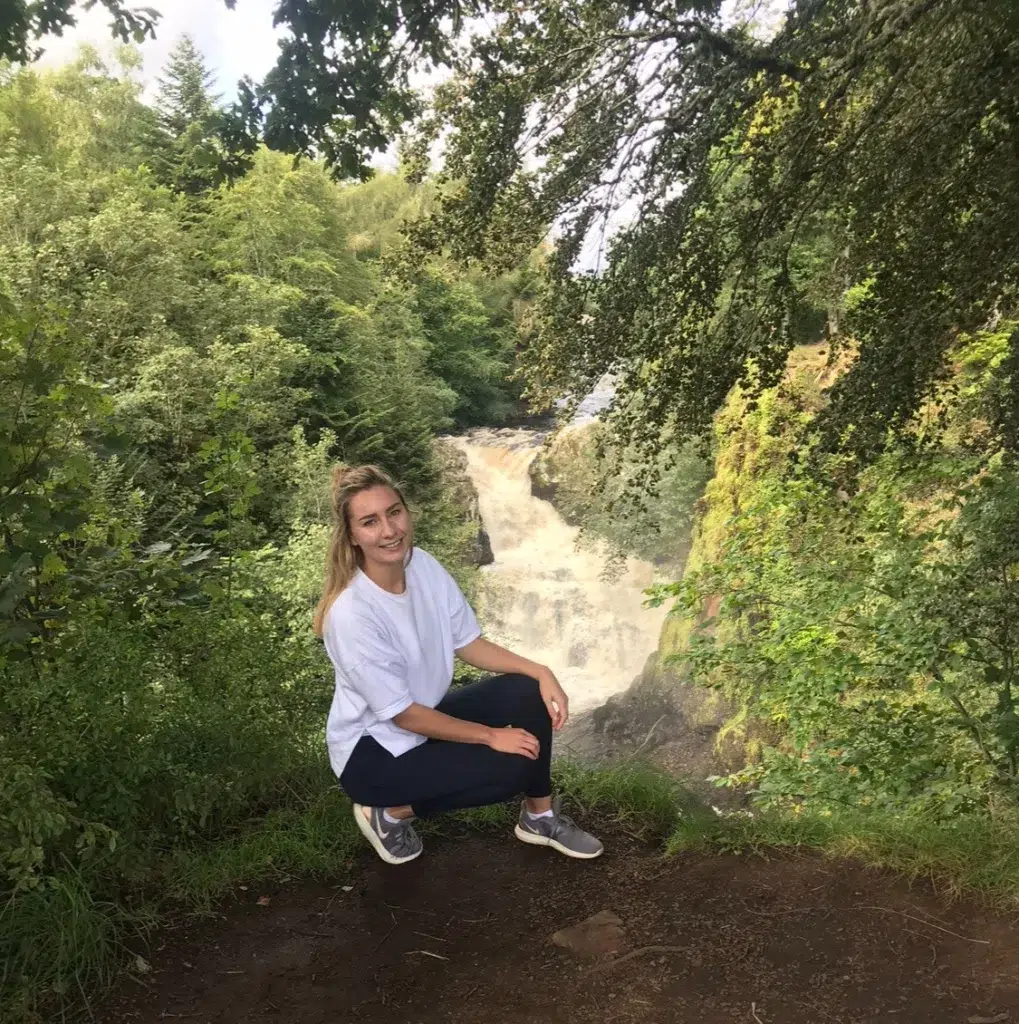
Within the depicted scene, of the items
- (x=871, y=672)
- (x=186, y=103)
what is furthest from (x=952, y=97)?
(x=186, y=103)

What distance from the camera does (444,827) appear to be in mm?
3119

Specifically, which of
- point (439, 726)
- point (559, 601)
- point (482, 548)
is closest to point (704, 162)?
point (439, 726)

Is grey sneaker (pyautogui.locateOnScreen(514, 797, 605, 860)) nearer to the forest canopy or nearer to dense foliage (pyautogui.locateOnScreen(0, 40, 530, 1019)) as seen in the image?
dense foliage (pyautogui.locateOnScreen(0, 40, 530, 1019))

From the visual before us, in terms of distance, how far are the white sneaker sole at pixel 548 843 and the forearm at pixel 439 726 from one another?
0.66 metres

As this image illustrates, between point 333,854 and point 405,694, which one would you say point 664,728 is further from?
point 405,694

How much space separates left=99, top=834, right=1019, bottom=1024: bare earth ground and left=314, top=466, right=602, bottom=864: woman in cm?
28

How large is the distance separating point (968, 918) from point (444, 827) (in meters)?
1.80

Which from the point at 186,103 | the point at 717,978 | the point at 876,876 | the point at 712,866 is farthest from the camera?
the point at 186,103

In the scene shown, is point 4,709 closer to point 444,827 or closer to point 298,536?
point 444,827

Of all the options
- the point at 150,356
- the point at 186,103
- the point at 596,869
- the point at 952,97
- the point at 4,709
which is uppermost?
the point at 186,103

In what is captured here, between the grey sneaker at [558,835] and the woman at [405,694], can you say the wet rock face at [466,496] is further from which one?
the woman at [405,694]

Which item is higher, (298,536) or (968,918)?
(298,536)

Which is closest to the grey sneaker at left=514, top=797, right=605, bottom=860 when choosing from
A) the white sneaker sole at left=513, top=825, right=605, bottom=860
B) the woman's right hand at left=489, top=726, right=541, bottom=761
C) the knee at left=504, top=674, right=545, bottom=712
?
the white sneaker sole at left=513, top=825, right=605, bottom=860

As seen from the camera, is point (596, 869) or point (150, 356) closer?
point (596, 869)
